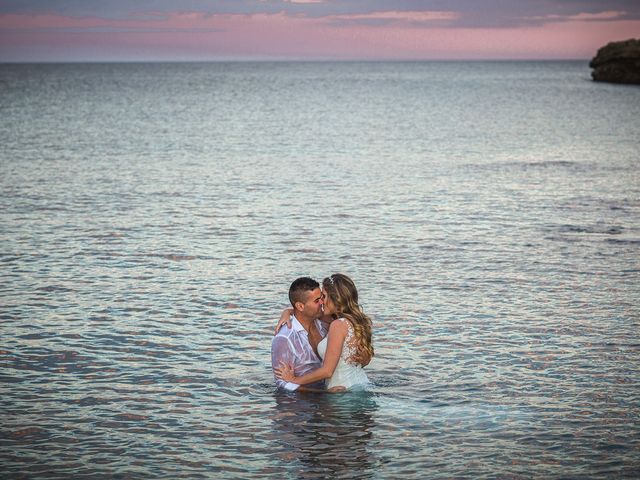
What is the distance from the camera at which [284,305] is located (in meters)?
16.6

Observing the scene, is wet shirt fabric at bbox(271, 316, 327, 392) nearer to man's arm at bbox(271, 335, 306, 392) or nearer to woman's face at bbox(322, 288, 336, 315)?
man's arm at bbox(271, 335, 306, 392)

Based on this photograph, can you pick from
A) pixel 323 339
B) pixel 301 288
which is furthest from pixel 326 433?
pixel 301 288

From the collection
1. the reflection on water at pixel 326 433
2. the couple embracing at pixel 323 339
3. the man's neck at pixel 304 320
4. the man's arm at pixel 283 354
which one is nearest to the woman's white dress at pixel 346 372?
the couple embracing at pixel 323 339

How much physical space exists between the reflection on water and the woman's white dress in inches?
5.6

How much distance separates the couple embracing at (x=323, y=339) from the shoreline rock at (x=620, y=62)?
13269 centimetres

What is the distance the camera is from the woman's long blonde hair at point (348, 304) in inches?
434

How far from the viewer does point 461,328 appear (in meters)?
15.0

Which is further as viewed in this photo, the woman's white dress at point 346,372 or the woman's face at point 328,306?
the woman's white dress at point 346,372

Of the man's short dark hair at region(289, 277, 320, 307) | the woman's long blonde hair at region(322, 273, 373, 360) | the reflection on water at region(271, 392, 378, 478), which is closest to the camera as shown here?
the reflection on water at region(271, 392, 378, 478)

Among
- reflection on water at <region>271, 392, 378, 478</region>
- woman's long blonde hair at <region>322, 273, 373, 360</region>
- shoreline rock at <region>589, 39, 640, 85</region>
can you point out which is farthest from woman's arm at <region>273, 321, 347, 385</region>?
shoreline rock at <region>589, 39, 640, 85</region>

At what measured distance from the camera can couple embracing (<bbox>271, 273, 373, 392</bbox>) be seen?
1108cm

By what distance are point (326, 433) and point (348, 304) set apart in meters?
1.66

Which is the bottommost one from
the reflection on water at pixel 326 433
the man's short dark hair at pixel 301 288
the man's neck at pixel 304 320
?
the reflection on water at pixel 326 433

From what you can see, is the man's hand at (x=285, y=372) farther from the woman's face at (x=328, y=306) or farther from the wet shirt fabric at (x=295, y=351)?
the woman's face at (x=328, y=306)
